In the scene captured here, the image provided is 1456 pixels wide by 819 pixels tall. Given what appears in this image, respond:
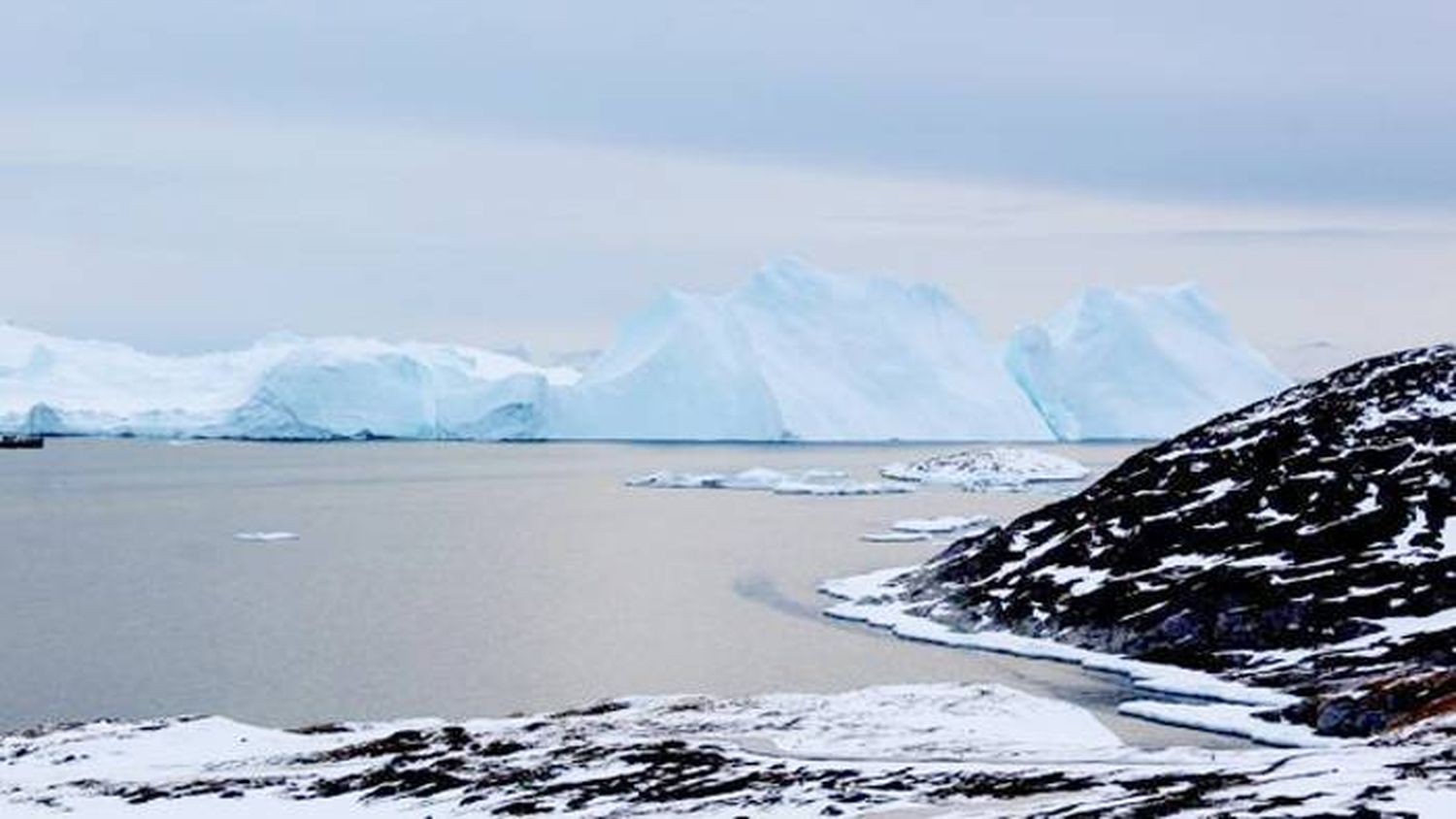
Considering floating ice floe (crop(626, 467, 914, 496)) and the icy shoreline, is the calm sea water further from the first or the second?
floating ice floe (crop(626, 467, 914, 496))

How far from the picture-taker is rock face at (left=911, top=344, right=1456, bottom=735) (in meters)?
57.3

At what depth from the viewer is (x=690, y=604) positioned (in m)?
81.7

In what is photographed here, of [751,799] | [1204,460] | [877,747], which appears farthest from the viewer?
[1204,460]

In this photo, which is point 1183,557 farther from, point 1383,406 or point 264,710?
point 264,710

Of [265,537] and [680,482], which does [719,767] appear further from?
[680,482]

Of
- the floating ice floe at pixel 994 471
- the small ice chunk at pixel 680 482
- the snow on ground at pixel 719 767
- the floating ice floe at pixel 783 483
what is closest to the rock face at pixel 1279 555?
the snow on ground at pixel 719 767

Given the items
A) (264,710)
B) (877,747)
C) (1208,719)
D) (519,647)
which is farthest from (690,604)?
(877,747)

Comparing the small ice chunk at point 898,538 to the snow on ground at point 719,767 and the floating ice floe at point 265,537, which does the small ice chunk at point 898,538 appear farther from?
the snow on ground at point 719,767

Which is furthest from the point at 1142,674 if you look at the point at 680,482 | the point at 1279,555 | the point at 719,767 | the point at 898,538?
the point at 680,482

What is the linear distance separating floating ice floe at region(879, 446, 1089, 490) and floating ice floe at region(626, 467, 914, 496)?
4.31 metres

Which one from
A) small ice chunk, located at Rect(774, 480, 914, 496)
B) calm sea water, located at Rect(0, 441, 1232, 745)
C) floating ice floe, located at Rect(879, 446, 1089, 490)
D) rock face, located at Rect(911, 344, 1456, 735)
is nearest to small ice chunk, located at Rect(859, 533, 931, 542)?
calm sea water, located at Rect(0, 441, 1232, 745)

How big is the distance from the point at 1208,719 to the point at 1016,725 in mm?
7539

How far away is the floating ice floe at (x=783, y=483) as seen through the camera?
15625 centimetres

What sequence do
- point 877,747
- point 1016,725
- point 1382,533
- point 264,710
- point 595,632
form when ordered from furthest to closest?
point 595,632 < point 1382,533 < point 264,710 < point 1016,725 < point 877,747
